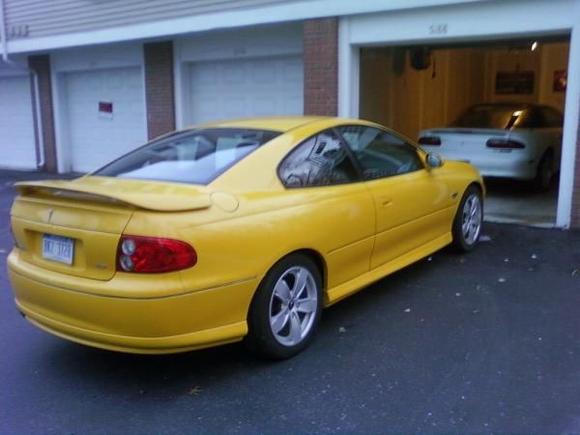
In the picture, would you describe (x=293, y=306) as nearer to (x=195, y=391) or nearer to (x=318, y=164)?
(x=195, y=391)

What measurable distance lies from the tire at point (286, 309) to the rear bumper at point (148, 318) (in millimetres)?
118

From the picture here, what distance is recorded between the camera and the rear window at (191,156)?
4.00 meters

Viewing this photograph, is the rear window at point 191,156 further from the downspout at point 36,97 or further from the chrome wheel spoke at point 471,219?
the downspout at point 36,97

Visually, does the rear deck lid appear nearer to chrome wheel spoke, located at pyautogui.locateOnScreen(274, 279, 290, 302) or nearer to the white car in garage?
chrome wheel spoke, located at pyautogui.locateOnScreen(274, 279, 290, 302)

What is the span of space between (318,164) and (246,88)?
678 centimetres

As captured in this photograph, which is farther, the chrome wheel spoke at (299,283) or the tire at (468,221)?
the tire at (468,221)

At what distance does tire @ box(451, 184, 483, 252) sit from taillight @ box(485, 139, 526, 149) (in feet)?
10.2

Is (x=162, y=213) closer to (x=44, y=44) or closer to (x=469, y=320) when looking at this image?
(x=469, y=320)

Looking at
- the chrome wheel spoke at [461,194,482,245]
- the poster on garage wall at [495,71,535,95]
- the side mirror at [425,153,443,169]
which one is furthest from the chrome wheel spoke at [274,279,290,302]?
the poster on garage wall at [495,71,535,95]

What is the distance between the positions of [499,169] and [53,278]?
7.42 m

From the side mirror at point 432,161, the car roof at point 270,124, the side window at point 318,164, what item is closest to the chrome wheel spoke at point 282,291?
the side window at point 318,164

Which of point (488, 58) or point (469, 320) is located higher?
point (488, 58)

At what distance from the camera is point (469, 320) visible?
14.9 ft

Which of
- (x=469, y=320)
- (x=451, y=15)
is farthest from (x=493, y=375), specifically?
(x=451, y=15)
